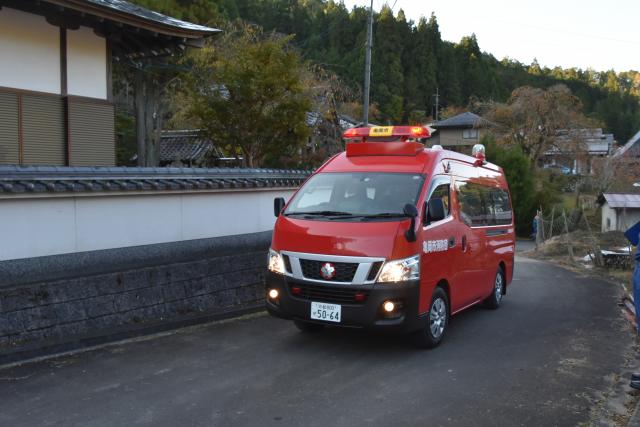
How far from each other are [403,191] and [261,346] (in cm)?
252

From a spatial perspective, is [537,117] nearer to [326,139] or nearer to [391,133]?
[326,139]

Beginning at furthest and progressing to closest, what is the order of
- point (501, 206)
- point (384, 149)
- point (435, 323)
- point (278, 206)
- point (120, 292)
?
point (501, 206) < point (384, 149) < point (278, 206) < point (120, 292) < point (435, 323)

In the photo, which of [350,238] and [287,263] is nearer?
[350,238]

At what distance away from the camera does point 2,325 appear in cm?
583

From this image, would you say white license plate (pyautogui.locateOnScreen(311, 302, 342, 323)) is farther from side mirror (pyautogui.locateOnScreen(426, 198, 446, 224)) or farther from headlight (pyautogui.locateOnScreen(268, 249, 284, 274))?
side mirror (pyautogui.locateOnScreen(426, 198, 446, 224))

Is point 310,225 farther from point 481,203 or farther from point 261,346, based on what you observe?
point 481,203

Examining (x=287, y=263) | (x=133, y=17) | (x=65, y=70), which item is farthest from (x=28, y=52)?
(x=287, y=263)

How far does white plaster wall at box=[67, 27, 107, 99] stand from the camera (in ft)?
31.1

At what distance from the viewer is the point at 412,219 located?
6094mm

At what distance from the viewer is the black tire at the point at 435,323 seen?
250 inches

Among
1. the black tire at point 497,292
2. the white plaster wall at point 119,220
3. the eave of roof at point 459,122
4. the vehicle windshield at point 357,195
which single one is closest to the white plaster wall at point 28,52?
the white plaster wall at point 119,220

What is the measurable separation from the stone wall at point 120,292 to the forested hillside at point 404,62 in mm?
35553

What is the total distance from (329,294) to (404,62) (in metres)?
61.4

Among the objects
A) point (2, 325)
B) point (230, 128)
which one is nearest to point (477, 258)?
point (2, 325)
